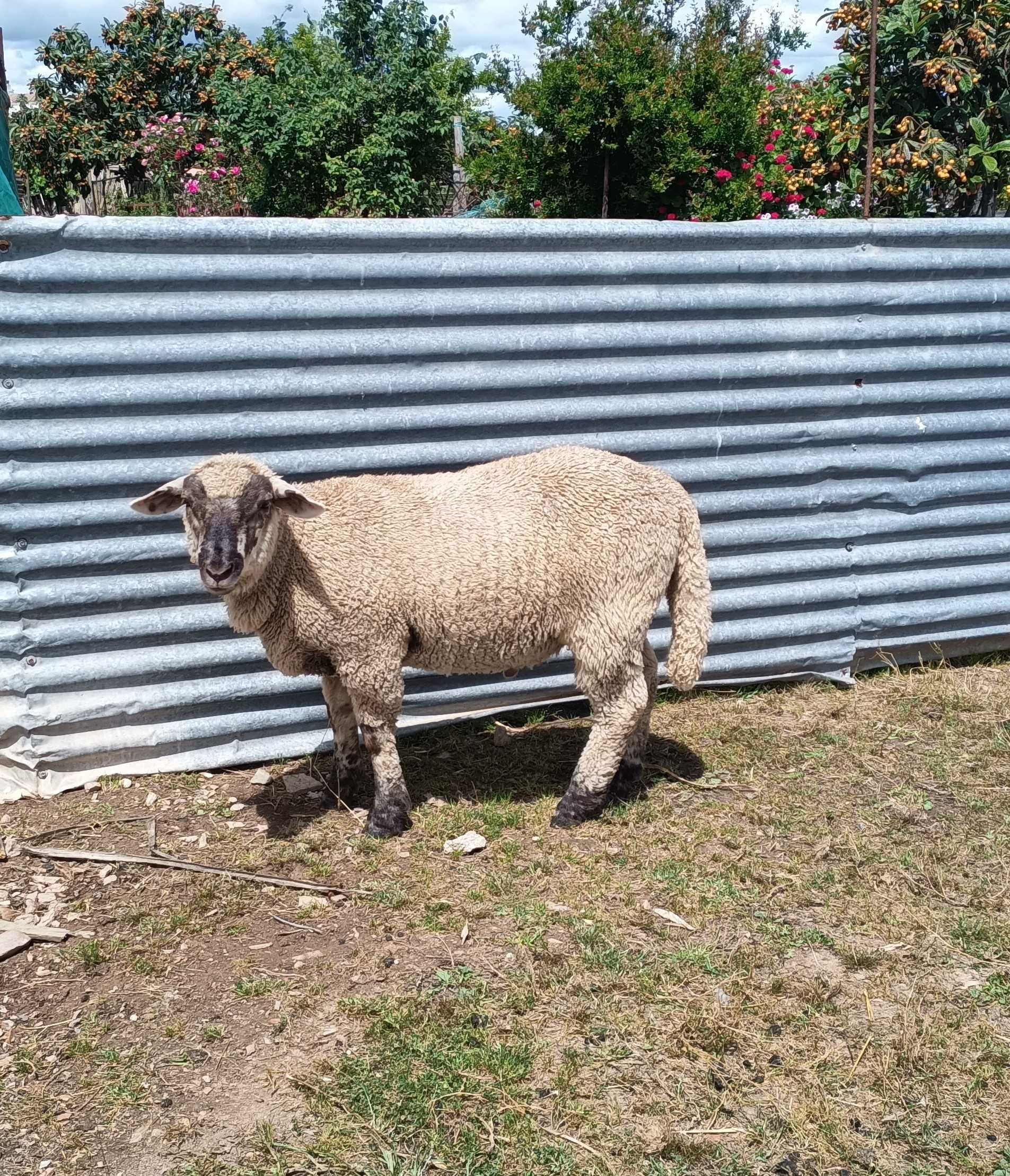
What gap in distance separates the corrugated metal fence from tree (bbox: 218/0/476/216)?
6.94 m

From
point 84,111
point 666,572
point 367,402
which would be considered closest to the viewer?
point 666,572

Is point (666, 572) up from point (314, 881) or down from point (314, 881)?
up

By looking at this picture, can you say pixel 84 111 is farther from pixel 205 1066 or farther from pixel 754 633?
pixel 205 1066

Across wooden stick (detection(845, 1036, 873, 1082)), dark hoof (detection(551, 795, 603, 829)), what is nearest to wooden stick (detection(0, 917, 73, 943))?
dark hoof (detection(551, 795, 603, 829))

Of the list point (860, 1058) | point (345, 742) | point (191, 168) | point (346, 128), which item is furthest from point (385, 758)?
point (191, 168)

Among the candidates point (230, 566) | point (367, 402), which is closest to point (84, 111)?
point (367, 402)

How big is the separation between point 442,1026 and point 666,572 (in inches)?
73.2

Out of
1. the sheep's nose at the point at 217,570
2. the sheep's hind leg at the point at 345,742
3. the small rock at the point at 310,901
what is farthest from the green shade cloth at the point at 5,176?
the small rock at the point at 310,901

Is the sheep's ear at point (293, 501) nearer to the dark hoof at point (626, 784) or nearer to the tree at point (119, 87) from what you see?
the dark hoof at point (626, 784)

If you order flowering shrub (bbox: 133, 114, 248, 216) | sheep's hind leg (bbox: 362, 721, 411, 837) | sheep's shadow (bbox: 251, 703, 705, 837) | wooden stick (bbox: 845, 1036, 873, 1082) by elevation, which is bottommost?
sheep's shadow (bbox: 251, 703, 705, 837)

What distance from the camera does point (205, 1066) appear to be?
115 inches

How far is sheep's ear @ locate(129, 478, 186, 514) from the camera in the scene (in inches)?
146

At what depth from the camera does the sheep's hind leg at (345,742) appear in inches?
169

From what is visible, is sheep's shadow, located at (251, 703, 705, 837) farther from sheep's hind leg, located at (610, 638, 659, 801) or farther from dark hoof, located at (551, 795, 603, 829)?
dark hoof, located at (551, 795, 603, 829)
